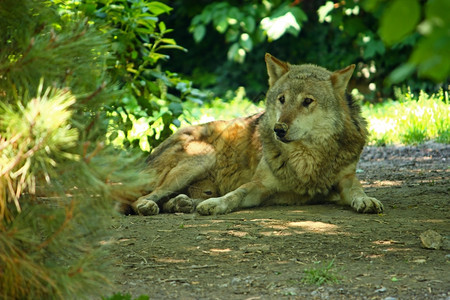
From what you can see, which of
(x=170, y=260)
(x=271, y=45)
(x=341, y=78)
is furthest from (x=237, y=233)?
(x=271, y=45)

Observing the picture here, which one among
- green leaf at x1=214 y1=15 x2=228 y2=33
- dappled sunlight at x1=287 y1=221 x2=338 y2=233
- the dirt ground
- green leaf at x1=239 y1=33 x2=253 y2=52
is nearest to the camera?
the dirt ground

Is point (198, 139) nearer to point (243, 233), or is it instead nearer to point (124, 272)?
point (243, 233)

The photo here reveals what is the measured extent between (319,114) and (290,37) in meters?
8.99

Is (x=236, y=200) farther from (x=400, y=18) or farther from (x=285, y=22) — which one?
(x=285, y=22)

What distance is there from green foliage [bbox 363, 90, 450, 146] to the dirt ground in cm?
286

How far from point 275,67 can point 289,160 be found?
3.36 ft

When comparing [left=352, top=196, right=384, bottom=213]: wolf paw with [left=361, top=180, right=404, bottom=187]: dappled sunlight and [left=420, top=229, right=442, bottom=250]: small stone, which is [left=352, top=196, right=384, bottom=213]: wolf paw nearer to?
[left=420, top=229, right=442, bottom=250]: small stone

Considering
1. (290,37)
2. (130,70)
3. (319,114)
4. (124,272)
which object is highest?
(290,37)

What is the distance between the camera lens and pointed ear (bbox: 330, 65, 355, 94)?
5949 millimetres

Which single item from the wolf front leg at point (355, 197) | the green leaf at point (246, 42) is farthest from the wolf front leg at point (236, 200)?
the green leaf at point (246, 42)

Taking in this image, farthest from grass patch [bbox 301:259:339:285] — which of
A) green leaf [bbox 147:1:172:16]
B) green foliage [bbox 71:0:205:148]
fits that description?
green leaf [bbox 147:1:172:16]

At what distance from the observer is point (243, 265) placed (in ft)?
12.6

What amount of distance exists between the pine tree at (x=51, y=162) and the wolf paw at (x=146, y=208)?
2.75m

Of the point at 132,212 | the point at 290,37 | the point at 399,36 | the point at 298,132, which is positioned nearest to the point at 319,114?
the point at 298,132
